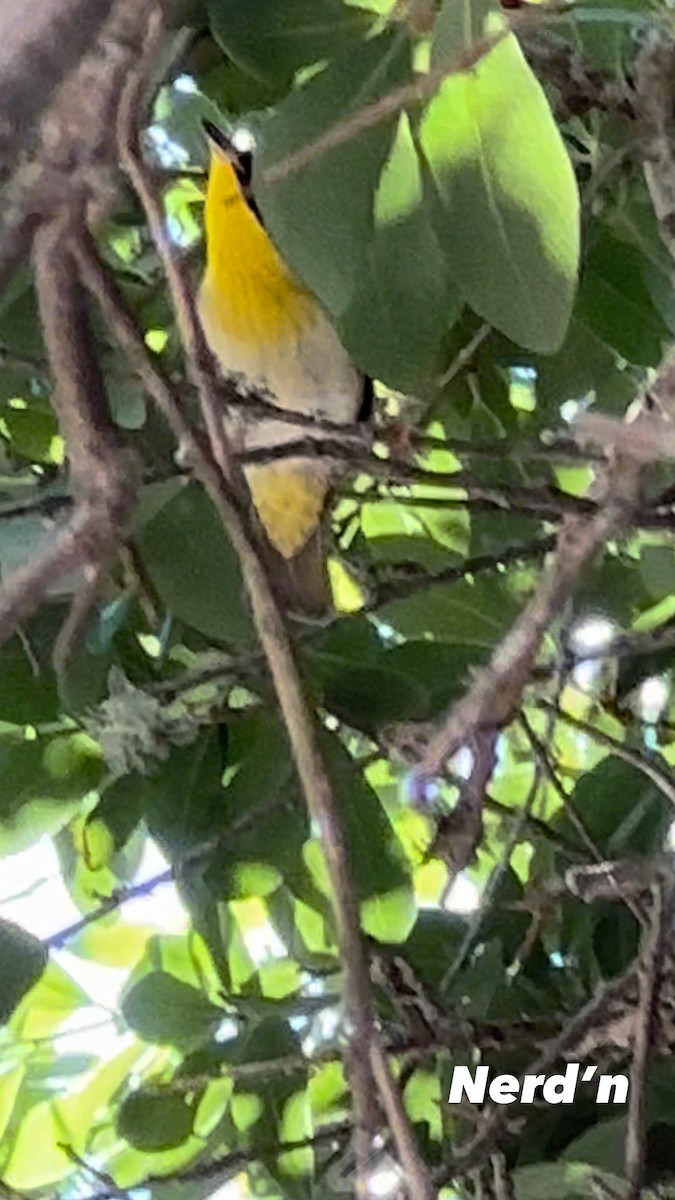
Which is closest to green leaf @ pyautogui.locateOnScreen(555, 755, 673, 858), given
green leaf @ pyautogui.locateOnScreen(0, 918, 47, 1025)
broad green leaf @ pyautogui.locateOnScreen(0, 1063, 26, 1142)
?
green leaf @ pyautogui.locateOnScreen(0, 918, 47, 1025)

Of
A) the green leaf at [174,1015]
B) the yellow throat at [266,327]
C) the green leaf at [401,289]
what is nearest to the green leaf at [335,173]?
the green leaf at [401,289]

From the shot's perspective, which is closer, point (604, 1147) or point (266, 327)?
point (604, 1147)

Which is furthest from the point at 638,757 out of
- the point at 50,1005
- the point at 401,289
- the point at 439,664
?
the point at 50,1005

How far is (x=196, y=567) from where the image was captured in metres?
0.55

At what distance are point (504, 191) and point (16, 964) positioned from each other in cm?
28

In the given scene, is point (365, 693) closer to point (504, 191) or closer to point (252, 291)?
point (504, 191)

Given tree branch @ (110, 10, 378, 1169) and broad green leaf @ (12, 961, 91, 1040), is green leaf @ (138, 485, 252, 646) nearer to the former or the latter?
tree branch @ (110, 10, 378, 1169)

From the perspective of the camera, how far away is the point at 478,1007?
62 centimetres

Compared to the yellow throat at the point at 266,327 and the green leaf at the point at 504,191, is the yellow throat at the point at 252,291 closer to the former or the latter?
the yellow throat at the point at 266,327

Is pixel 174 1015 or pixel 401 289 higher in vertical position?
pixel 401 289

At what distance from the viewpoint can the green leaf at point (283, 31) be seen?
18.4 inches

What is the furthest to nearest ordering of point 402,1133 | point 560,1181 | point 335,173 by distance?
point 560,1181 < point 335,173 < point 402,1133

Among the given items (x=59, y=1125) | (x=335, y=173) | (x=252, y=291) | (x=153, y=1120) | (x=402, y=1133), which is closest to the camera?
(x=402, y=1133)

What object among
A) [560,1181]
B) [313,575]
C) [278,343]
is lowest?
[560,1181]
